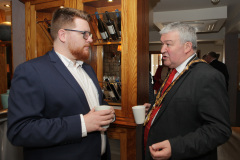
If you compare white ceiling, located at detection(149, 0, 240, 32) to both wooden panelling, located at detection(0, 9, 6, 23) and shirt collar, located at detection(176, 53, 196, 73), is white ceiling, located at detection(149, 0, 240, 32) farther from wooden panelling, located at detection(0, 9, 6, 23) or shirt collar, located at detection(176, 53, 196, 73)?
shirt collar, located at detection(176, 53, 196, 73)

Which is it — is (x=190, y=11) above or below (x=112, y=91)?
above

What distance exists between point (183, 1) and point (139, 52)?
272cm

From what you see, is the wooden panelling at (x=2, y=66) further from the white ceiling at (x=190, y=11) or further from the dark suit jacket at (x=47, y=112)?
the white ceiling at (x=190, y=11)

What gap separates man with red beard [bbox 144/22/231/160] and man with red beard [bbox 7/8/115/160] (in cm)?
34

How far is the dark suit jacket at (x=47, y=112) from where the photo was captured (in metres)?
0.92

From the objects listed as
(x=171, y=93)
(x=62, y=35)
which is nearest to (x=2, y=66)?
(x=62, y=35)

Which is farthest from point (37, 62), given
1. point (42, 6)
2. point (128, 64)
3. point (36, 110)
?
point (42, 6)

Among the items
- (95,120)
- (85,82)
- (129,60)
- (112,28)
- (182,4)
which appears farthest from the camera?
(182,4)

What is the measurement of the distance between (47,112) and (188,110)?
802 mm

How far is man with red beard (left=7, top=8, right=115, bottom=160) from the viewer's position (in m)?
0.93

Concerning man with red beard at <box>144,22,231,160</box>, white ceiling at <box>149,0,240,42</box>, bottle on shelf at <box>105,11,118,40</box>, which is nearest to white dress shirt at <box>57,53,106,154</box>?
man with red beard at <box>144,22,231,160</box>

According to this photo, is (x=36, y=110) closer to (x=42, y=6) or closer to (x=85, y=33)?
(x=85, y=33)

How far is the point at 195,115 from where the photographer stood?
1.11m

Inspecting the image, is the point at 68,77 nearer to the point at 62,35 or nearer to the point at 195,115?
the point at 62,35
